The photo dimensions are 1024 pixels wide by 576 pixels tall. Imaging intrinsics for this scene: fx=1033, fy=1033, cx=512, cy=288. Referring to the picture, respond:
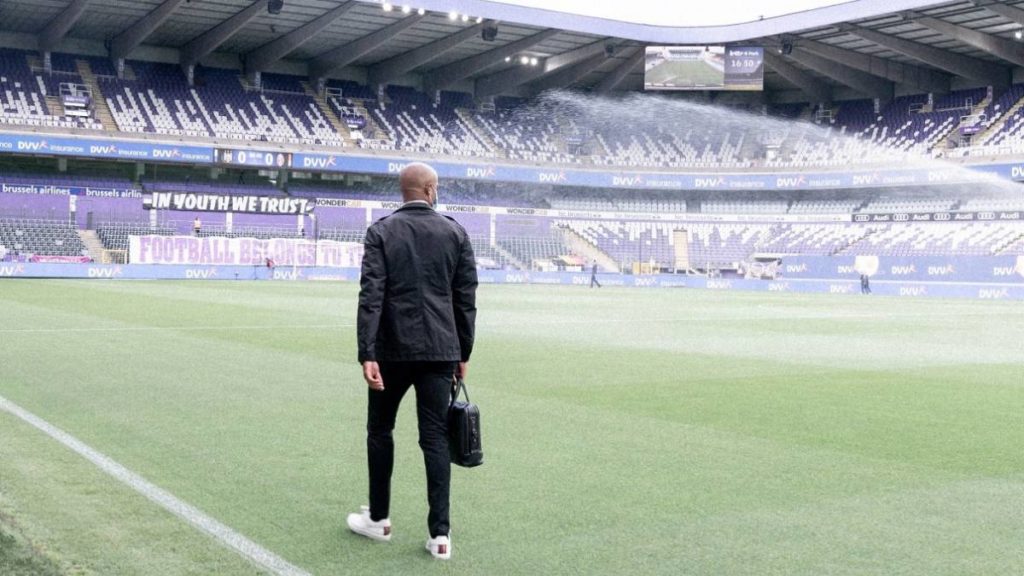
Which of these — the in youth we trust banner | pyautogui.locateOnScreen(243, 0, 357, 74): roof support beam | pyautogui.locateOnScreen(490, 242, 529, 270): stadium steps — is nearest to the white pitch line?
the in youth we trust banner

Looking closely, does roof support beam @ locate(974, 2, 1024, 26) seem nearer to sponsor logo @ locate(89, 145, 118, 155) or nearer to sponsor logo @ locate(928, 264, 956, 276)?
sponsor logo @ locate(928, 264, 956, 276)

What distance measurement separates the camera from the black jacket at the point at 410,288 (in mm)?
5109

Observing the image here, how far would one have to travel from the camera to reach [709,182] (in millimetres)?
66500

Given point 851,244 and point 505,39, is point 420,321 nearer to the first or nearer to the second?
point 505,39

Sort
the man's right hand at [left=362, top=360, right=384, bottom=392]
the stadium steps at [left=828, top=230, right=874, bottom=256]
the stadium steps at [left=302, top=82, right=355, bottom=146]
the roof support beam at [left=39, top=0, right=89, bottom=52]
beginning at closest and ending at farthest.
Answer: the man's right hand at [left=362, top=360, right=384, bottom=392], the roof support beam at [left=39, top=0, right=89, bottom=52], the stadium steps at [left=828, top=230, right=874, bottom=256], the stadium steps at [left=302, top=82, right=355, bottom=146]

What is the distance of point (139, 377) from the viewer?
1184 cm

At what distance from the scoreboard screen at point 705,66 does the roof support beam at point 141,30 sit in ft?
86.9

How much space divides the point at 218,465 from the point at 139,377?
5.15 meters

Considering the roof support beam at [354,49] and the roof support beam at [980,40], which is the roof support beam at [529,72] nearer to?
the roof support beam at [354,49]

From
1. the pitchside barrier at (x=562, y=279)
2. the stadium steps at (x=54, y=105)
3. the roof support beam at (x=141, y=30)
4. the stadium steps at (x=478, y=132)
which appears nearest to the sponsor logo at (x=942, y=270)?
the pitchside barrier at (x=562, y=279)

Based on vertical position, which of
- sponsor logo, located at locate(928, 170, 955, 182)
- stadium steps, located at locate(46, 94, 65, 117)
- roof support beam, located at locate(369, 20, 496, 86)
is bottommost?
sponsor logo, located at locate(928, 170, 955, 182)

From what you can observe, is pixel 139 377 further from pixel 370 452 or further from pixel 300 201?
pixel 300 201

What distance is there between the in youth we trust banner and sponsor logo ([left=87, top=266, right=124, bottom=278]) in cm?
196

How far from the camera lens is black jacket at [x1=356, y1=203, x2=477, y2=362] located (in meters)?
5.11
